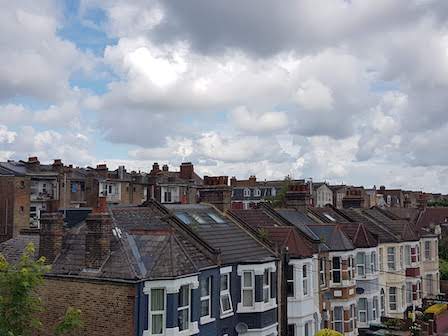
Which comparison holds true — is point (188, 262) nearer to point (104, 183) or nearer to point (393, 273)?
point (393, 273)

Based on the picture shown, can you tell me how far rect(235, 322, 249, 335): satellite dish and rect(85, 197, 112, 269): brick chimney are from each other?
6963 millimetres

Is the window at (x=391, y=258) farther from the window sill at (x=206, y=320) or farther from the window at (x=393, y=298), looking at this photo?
the window sill at (x=206, y=320)

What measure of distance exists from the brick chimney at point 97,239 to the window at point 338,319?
53.3 feet

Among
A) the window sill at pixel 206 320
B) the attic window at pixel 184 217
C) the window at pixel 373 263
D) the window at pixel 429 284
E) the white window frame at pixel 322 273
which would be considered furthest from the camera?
the window at pixel 429 284

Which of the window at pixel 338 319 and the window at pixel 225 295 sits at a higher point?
the window at pixel 225 295

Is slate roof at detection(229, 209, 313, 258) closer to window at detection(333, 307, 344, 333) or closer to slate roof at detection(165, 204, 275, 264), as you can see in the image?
slate roof at detection(165, 204, 275, 264)

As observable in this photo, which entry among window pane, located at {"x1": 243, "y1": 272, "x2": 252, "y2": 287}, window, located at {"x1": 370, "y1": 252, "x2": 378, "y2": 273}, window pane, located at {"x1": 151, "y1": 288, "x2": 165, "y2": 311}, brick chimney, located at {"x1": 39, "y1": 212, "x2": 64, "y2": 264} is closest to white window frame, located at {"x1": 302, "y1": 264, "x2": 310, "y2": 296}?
window pane, located at {"x1": 243, "y1": 272, "x2": 252, "y2": 287}

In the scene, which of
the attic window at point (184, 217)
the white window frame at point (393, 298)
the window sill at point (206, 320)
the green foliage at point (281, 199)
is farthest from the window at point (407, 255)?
the window sill at point (206, 320)

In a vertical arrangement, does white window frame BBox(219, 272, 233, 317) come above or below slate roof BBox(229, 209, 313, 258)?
below

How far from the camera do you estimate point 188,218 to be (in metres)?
25.2

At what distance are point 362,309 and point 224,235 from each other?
13.8 m

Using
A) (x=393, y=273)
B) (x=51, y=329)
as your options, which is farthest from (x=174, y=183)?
(x=51, y=329)

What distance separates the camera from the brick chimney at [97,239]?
19.6 metres

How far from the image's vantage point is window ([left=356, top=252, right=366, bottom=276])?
109ft
